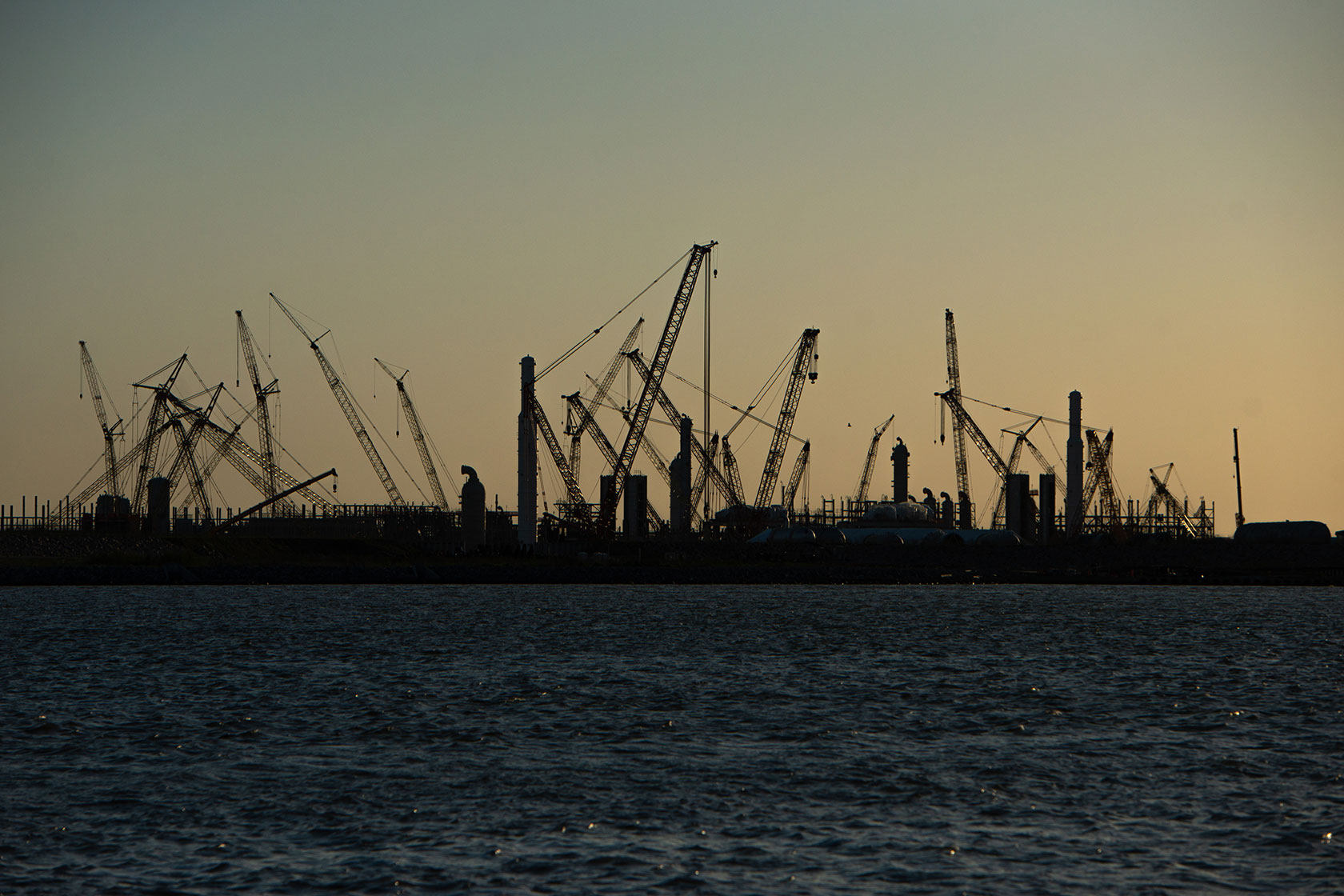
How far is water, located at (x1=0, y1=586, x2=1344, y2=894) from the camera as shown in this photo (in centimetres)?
2538

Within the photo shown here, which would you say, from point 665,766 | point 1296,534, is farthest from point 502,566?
point 665,766

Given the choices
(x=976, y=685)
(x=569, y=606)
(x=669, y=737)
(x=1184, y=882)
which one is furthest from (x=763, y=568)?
(x=1184, y=882)

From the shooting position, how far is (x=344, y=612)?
104812 millimetres

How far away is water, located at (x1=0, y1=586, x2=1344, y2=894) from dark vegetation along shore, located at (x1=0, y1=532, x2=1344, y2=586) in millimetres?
78759

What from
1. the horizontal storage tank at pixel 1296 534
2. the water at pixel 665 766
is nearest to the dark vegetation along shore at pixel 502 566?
the horizontal storage tank at pixel 1296 534

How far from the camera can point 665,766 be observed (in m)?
36.0

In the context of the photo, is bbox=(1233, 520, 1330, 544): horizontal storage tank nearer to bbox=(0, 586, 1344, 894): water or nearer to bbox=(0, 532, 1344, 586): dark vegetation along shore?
bbox=(0, 532, 1344, 586): dark vegetation along shore

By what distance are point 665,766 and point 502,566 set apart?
14062cm

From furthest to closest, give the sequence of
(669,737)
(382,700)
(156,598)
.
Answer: (156,598)
(382,700)
(669,737)

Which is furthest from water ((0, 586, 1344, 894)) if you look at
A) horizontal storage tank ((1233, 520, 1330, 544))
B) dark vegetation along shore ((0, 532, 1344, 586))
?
horizontal storage tank ((1233, 520, 1330, 544))

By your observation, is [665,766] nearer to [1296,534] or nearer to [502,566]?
[502,566]

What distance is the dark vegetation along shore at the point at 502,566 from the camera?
156 m

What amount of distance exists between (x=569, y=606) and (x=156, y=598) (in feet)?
123

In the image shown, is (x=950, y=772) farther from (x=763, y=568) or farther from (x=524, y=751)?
(x=763, y=568)
